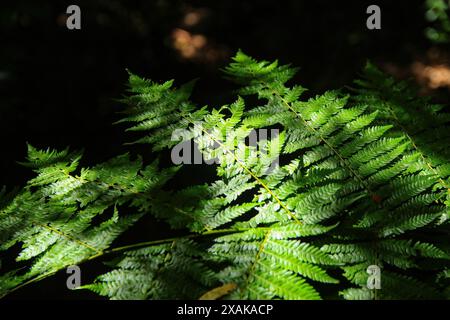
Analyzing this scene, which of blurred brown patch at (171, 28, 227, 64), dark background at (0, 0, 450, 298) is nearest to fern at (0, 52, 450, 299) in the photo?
dark background at (0, 0, 450, 298)

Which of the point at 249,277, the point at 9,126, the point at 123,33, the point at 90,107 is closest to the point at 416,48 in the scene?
the point at 123,33

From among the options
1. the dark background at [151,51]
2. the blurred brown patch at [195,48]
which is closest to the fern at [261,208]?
the dark background at [151,51]

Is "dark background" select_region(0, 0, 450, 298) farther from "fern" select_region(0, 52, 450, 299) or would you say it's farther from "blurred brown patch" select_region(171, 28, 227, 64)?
"fern" select_region(0, 52, 450, 299)

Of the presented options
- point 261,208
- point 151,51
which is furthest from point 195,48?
point 261,208

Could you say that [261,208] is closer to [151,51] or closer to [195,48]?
[151,51]

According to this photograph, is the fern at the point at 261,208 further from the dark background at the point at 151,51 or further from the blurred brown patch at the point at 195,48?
the blurred brown patch at the point at 195,48

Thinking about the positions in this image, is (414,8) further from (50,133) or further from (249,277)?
(249,277)
